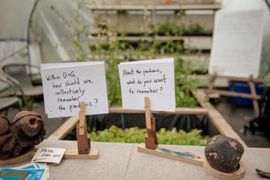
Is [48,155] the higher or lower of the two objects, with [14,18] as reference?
lower

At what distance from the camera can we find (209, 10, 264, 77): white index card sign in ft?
10.3

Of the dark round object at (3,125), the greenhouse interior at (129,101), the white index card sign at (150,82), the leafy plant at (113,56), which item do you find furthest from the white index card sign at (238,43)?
the dark round object at (3,125)

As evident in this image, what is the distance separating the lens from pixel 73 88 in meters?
0.87

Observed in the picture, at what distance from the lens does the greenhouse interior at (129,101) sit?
779mm

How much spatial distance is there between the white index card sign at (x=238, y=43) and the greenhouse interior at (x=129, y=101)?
13 mm

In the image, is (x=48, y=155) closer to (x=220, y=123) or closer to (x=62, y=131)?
(x=62, y=131)

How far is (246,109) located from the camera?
3.68 m

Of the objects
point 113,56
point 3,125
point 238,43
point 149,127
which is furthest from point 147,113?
point 238,43

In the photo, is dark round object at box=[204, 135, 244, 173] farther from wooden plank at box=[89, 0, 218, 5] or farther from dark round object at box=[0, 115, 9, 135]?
wooden plank at box=[89, 0, 218, 5]

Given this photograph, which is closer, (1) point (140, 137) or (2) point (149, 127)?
(2) point (149, 127)

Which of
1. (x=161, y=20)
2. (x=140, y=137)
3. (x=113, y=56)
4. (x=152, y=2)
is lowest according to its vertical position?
(x=140, y=137)

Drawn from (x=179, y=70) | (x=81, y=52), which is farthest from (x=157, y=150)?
(x=179, y=70)

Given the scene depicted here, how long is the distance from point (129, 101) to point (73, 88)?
8.2 inches

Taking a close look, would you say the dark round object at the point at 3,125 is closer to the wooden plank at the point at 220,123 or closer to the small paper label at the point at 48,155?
the small paper label at the point at 48,155
